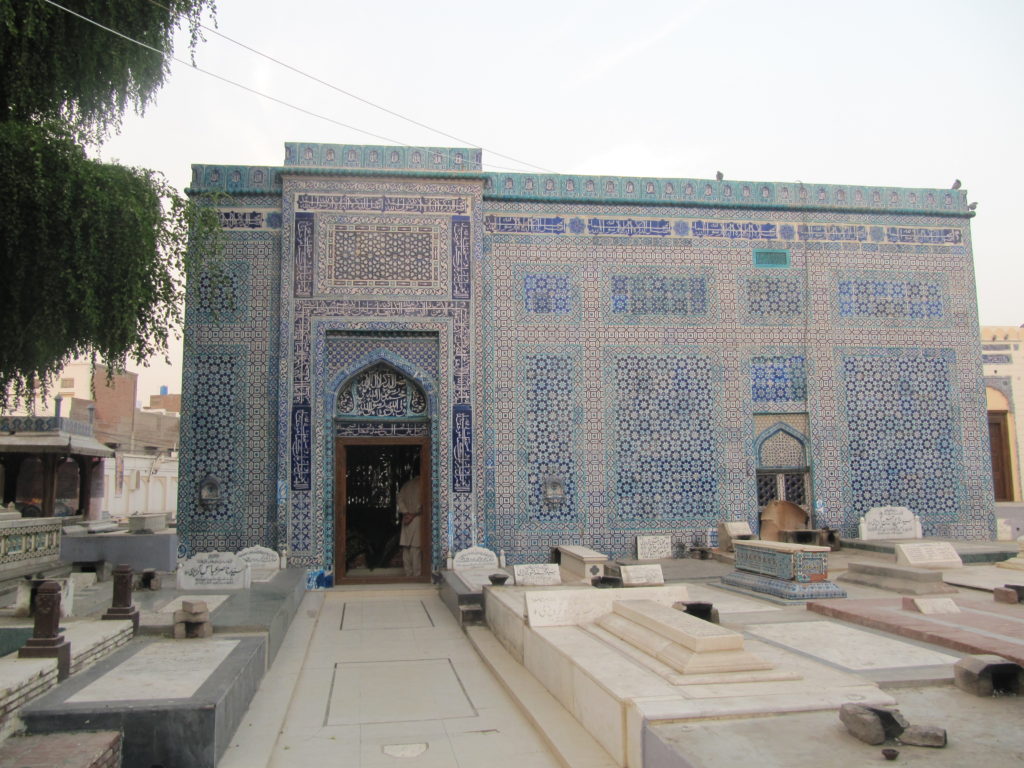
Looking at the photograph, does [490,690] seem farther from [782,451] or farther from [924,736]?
[782,451]

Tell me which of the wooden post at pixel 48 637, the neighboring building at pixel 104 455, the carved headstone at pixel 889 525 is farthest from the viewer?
the neighboring building at pixel 104 455

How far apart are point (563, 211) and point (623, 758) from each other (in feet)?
25.7

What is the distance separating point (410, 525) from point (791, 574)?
4704mm

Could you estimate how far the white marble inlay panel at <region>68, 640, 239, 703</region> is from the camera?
3.70m

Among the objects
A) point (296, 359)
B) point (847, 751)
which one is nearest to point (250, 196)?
point (296, 359)

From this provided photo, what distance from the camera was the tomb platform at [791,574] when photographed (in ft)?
23.1

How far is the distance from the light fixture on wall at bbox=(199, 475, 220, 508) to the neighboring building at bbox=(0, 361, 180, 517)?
153 inches

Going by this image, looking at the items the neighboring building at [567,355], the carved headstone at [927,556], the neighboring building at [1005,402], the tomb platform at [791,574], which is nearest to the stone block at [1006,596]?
the tomb platform at [791,574]

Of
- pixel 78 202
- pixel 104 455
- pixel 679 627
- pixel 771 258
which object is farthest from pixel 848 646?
pixel 104 455

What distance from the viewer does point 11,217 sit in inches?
224

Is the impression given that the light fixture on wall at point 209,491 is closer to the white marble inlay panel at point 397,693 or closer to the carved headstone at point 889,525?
the white marble inlay panel at point 397,693

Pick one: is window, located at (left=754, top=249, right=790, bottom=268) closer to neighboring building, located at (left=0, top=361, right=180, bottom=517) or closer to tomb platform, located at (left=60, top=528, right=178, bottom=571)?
tomb platform, located at (left=60, top=528, right=178, bottom=571)

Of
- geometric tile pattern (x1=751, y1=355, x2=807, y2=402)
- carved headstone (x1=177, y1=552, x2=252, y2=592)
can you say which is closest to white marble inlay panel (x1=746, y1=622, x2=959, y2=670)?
carved headstone (x1=177, y1=552, x2=252, y2=592)

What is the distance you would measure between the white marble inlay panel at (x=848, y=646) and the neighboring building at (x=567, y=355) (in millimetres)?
4387
